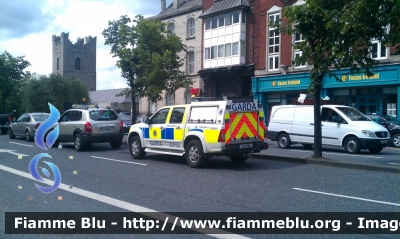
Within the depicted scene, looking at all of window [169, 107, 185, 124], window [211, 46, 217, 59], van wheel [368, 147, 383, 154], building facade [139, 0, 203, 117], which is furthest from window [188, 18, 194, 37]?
window [169, 107, 185, 124]

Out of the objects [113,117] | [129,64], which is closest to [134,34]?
[129,64]

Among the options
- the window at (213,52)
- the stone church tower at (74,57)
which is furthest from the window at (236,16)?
the stone church tower at (74,57)

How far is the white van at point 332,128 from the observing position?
583 inches

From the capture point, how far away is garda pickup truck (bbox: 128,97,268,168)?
1086 centimetres

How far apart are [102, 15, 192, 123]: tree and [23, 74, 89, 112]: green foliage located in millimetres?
16480

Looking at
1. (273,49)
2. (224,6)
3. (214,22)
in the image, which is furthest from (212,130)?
(214,22)

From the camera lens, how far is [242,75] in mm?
32031

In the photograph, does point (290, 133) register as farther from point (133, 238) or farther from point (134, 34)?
point (133, 238)

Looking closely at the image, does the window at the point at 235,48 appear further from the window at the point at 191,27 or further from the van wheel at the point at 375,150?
the van wheel at the point at 375,150

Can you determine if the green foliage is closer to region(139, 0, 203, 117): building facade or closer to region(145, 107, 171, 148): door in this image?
region(139, 0, 203, 117): building facade

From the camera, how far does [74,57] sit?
71500 mm

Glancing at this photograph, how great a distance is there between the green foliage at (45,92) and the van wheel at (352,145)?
91.5 ft

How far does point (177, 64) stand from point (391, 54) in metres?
12.7

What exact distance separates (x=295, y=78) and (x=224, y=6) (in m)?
9.30
